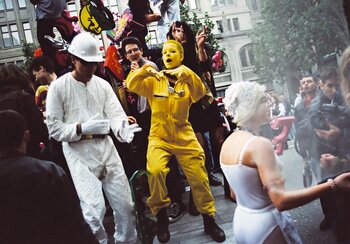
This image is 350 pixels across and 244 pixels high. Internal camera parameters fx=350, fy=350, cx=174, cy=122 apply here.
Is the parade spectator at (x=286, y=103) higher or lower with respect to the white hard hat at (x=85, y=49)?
lower

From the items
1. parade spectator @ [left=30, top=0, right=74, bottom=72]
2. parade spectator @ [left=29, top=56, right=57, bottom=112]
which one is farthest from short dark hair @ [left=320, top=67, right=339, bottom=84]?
parade spectator @ [left=30, top=0, right=74, bottom=72]

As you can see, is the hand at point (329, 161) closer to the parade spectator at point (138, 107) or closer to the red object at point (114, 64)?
the parade spectator at point (138, 107)

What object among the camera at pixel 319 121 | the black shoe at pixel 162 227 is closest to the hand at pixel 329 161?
the camera at pixel 319 121

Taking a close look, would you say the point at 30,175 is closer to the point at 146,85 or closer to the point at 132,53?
the point at 146,85

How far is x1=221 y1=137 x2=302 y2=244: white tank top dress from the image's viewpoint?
1.71 metres

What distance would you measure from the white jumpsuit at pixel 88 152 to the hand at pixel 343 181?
5.86 ft

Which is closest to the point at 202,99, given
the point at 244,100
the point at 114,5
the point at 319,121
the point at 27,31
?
the point at 244,100

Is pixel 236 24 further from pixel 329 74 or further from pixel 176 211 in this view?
pixel 176 211

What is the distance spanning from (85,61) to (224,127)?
2074 mm

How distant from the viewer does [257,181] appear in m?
1.71

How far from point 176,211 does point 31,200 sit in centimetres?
214

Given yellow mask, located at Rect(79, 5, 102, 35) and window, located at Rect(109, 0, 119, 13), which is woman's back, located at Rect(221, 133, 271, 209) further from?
window, located at Rect(109, 0, 119, 13)

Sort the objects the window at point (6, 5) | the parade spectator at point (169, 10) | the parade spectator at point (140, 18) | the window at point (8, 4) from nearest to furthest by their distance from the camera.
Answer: the parade spectator at point (140, 18)
the parade spectator at point (169, 10)
the window at point (6, 5)
the window at point (8, 4)

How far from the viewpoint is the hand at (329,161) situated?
1575 millimetres
